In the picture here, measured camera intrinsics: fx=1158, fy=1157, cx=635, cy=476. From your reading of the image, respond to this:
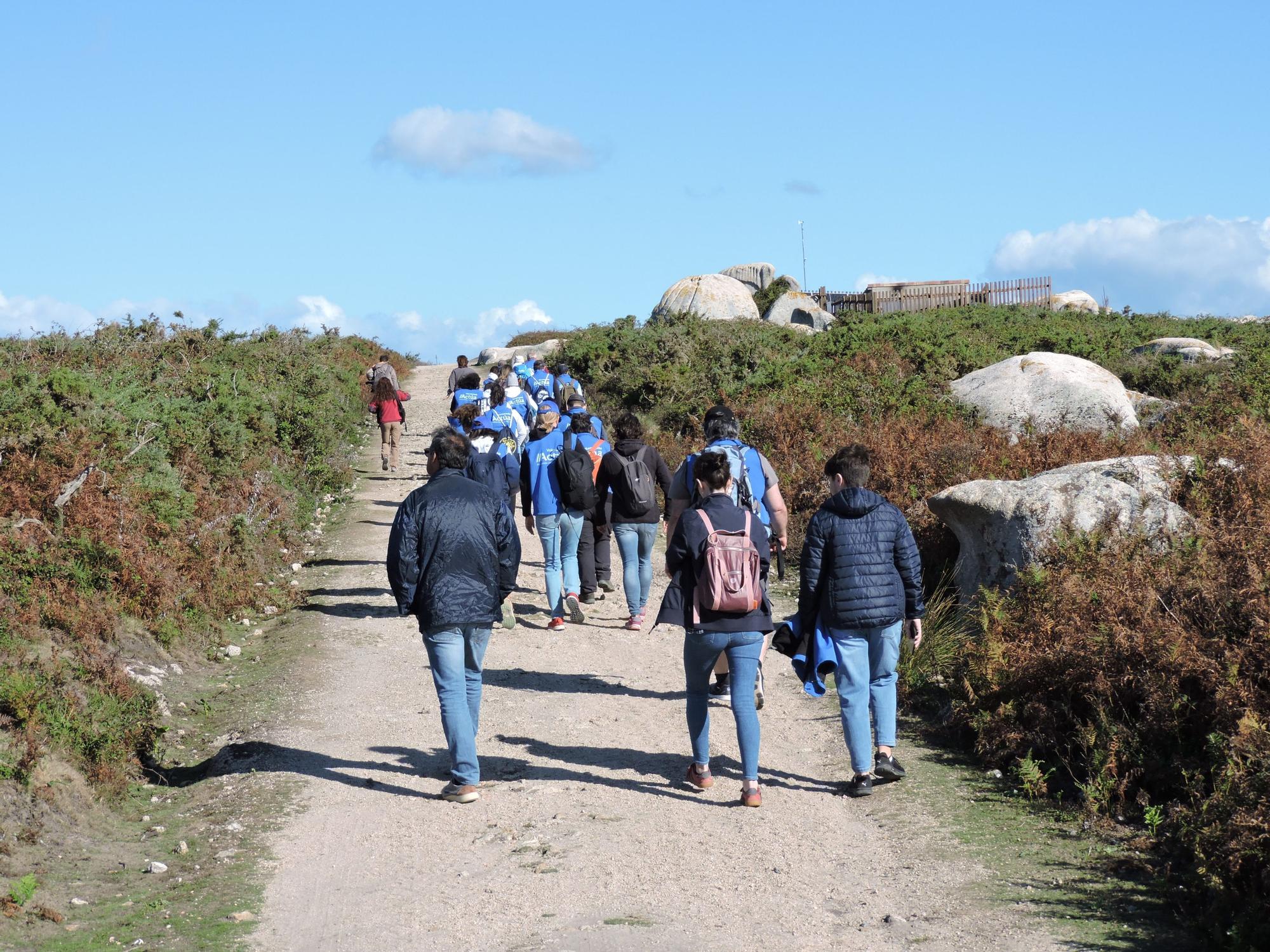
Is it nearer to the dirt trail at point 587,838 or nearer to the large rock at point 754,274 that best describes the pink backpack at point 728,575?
the dirt trail at point 587,838

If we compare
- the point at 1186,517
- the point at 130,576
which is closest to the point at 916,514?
the point at 1186,517

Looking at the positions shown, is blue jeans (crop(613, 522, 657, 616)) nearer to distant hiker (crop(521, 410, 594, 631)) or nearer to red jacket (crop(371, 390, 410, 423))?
distant hiker (crop(521, 410, 594, 631))

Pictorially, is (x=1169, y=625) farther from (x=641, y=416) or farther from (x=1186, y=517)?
(x=641, y=416)

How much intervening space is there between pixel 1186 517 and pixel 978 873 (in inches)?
187

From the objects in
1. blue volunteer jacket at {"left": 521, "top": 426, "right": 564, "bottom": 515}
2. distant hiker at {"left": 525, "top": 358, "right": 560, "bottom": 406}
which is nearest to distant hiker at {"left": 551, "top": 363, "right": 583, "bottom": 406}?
distant hiker at {"left": 525, "top": 358, "right": 560, "bottom": 406}

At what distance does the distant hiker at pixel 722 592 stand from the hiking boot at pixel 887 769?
0.85 m

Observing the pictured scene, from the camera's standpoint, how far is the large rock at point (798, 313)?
37312mm

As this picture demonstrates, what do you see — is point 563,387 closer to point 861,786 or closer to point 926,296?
point 861,786

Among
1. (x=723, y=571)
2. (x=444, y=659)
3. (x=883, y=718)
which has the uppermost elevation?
(x=723, y=571)

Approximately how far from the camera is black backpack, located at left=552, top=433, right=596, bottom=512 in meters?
10.6

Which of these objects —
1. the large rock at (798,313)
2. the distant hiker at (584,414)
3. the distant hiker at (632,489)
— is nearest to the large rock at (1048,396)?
the distant hiker at (584,414)

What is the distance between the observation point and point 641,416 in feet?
75.8

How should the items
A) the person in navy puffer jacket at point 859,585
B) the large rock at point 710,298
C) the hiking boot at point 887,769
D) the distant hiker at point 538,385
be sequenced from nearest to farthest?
the person in navy puffer jacket at point 859,585
the hiking boot at point 887,769
the distant hiker at point 538,385
the large rock at point 710,298

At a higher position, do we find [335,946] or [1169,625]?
[1169,625]
